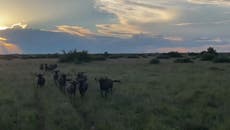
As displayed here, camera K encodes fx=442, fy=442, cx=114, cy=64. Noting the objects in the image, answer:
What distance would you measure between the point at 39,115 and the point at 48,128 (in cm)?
273

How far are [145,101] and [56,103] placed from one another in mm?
4015

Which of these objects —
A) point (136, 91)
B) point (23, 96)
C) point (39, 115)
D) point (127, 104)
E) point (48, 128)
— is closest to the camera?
point (48, 128)

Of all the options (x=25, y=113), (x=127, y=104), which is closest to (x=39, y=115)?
(x=25, y=113)

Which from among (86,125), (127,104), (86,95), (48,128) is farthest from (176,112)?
(86,95)

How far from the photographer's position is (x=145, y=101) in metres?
20.1

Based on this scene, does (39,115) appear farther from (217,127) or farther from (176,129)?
(217,127)

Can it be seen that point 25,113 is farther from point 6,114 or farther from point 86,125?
point 86,125

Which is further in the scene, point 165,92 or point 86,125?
point 165,92

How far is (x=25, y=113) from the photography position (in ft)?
54.6

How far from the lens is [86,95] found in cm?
2305

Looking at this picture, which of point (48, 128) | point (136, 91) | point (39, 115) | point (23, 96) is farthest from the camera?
point (136, 91)

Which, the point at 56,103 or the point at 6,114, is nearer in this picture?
the point at 6,114

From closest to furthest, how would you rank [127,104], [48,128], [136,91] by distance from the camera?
[48,128] < [127,104] < [136,91]

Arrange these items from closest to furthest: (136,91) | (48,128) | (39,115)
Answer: (48,128) → (39,115) → (136,91)
